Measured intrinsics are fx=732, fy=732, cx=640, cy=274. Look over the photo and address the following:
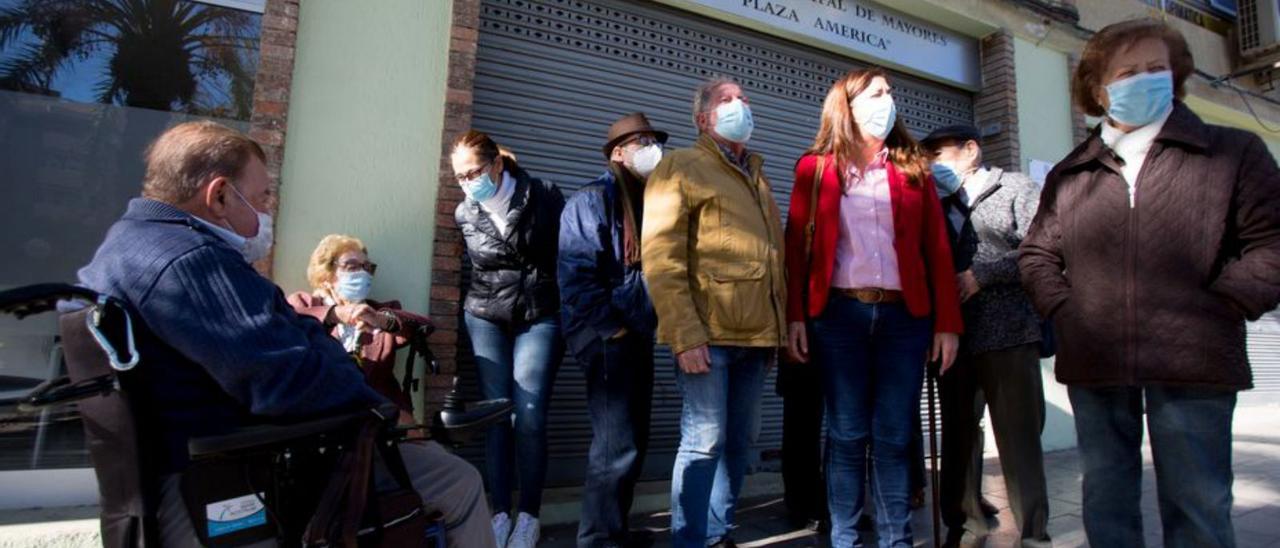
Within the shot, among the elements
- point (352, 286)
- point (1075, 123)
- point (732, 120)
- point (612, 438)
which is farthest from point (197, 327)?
point (1075, 123)

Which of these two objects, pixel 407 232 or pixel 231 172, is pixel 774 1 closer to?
pixel 407 232

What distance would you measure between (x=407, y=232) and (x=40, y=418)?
5.61 feet

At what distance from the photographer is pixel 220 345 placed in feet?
4.86

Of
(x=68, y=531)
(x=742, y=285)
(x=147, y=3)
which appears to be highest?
(x=147, y=3)

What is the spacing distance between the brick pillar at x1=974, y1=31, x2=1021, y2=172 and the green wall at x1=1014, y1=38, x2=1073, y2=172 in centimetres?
11

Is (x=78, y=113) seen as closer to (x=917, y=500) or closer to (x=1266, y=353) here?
(x=917, y=500)

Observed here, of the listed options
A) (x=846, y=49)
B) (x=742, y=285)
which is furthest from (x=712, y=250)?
(x=846, y=49)

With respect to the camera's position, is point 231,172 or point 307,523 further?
point 231,172

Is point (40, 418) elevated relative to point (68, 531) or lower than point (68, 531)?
elevated

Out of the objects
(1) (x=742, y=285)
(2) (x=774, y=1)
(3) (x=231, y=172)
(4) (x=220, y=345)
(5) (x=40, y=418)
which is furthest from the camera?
(2) (x=774, y=1)

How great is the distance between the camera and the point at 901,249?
2834 millimetres

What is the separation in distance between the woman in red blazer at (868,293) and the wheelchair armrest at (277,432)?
1.77 metres

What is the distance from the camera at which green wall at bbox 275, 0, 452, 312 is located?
3680 mm

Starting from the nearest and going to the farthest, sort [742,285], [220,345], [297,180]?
[220,345]
[742,285]
[297,180]
